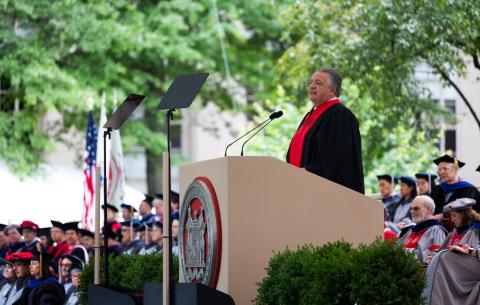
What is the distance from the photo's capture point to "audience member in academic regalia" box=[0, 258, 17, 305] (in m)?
14.7

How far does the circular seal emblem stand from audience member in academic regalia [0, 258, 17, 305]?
24.5 feet

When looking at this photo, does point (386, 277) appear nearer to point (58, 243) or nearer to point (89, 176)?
point (58, 243)

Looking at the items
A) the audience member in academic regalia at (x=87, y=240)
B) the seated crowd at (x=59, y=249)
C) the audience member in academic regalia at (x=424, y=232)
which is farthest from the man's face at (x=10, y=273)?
the audience member in academic regalia at (x=424, y=232)

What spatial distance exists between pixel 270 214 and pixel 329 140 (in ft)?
3.18

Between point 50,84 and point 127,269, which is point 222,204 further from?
point 50,84

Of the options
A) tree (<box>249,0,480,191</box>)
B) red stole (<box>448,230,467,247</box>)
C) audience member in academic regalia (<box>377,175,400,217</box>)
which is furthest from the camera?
tree (<box>249,0,480,191</box>)

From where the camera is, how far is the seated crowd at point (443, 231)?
9.39 metres

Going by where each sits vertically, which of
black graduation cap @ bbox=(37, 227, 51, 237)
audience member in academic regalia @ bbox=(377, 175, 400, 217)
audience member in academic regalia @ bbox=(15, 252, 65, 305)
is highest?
audience member in academic regalia @ bbox=(377, 175, 400, 217)

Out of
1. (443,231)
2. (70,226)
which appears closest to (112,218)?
(70,226)

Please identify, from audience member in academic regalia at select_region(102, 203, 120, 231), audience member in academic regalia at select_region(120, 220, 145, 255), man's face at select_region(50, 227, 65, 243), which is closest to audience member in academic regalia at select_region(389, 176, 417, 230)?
audience member in academic regalia at select_region(120, 220, 145, 255)

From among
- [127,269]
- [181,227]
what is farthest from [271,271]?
[127,269]

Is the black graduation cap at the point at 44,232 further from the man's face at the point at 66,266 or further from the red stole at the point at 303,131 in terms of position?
the red stole at the point at 303,131

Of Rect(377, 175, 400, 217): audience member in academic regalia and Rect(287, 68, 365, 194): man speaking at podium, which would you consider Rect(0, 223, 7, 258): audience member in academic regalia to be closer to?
Rect(377, 175, 400, 217): audience member in academic regalia

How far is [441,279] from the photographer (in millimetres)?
9375
